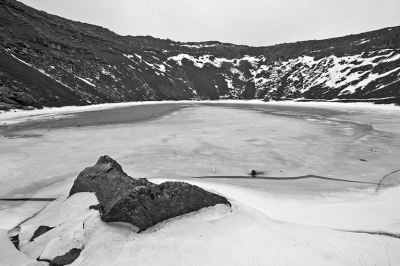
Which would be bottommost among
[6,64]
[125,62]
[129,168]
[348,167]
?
[348,167]

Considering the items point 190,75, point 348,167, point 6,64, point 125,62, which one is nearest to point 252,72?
point 190,75

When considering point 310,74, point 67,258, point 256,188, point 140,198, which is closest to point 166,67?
point 310,74

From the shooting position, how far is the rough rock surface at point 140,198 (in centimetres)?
329

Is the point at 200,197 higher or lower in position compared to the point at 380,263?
higher

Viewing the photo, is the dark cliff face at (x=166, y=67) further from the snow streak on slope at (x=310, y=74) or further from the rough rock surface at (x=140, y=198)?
the rough rock surface at (x=140, y=198)

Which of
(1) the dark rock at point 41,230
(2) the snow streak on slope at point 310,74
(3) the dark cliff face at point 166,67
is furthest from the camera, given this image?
(2) the snow streak on slope at point 310,74

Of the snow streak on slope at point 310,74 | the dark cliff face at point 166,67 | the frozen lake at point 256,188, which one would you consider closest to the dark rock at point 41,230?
the frozen lake at point 256,188

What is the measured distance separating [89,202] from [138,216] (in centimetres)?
138

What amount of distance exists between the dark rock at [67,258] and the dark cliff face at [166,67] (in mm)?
31814

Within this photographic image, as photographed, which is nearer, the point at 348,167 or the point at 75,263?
the point at 75,263

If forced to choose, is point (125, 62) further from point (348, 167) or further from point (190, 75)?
point (348, 167)

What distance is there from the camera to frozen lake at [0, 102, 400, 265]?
2.84m

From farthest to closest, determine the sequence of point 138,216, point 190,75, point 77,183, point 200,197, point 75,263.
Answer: point 190,75 < point 77,183 < point 200,197 < point 138,216 < point 75,263

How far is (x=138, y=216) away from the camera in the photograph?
10.9 ft
